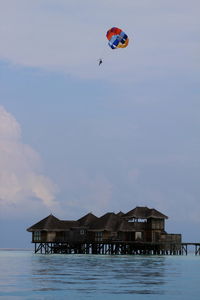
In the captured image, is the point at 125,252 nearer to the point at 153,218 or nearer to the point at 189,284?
the point at 153,218

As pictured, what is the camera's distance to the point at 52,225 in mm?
88250

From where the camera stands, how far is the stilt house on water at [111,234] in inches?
3312

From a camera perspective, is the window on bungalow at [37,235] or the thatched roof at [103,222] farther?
the window on bungalow at [37,235]

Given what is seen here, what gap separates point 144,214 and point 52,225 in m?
12.9

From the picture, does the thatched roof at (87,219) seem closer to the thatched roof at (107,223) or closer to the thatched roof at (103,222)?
the thatched roof at (103,222)

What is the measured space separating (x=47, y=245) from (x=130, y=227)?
13651mm

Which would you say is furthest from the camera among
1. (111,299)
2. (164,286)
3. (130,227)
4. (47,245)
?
(47,245)

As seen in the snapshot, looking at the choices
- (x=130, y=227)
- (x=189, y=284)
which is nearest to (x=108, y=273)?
(x=189, y=284)

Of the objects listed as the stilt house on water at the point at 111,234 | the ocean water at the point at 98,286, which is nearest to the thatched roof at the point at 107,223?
the stilt house on water at the point at 111,234

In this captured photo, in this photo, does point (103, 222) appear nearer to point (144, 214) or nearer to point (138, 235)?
point (138, 235)

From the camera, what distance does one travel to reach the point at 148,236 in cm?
8450

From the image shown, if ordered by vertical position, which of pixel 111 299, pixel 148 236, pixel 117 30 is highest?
pixel 117 30

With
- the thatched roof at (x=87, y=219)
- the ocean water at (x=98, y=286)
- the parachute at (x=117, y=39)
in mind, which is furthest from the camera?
the thatched roof at (x=87, y=219)

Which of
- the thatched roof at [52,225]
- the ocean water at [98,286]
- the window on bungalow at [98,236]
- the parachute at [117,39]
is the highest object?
the parachute at [117,39]
